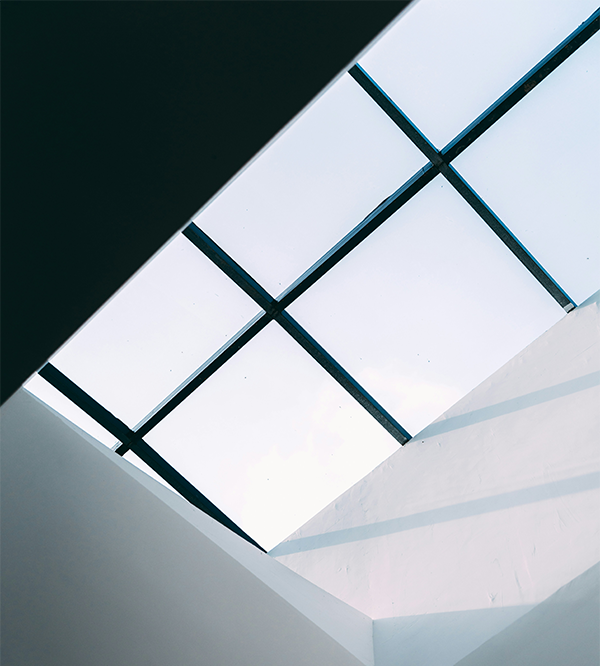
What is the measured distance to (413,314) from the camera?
9.73m

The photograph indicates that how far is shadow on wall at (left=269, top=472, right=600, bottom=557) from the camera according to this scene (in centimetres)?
663

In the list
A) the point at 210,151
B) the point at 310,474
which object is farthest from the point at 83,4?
the point at 310,474

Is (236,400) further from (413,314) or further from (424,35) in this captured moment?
(424,35)

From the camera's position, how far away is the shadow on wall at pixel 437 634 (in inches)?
237

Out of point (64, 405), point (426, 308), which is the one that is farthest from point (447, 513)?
point (64, 405)

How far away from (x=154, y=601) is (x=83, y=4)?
16.4 ft

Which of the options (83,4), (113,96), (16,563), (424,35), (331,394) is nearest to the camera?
(83,4)

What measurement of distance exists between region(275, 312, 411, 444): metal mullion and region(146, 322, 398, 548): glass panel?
0.12m

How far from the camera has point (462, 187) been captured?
8.98 m

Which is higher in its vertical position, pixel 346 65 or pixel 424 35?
pixel 424 35

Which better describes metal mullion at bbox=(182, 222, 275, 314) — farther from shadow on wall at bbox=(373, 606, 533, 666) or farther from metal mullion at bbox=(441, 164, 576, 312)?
shadow on wall at bbox=(373, 606, 533, 666)

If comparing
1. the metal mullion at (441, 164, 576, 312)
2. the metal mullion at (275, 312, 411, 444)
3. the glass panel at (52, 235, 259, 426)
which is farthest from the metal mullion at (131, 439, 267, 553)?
the metal mullion at (441, 164, 576, 312)

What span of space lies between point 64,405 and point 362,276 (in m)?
5.39

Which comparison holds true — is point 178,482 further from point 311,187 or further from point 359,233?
point 311,187
